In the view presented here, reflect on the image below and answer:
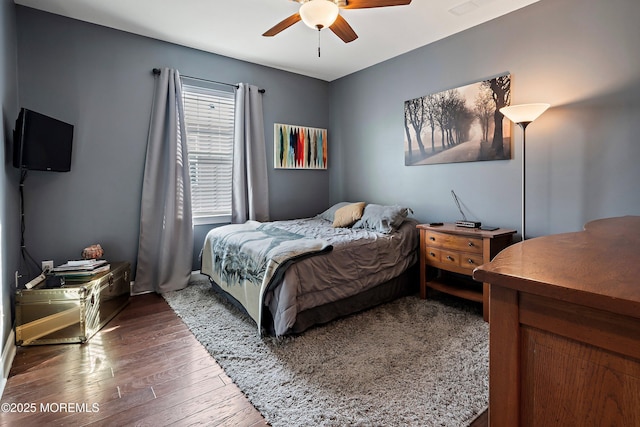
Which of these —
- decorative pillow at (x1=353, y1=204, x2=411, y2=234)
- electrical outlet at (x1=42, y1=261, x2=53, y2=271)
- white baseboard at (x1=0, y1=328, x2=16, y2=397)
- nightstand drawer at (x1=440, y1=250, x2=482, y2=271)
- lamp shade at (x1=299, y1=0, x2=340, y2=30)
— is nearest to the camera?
white baseboard at (x1=0, y1=328, x2=16, y2=397)

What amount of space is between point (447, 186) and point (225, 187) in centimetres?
257

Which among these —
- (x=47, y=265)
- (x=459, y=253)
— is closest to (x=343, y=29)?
(x=459, y=253)

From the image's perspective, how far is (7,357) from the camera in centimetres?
202

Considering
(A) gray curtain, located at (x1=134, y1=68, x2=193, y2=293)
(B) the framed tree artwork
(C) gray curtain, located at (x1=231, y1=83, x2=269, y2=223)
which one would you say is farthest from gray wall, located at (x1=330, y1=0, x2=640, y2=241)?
(A) gray curtain, located at (x1=134, y1=68, x2=193, y2=293)

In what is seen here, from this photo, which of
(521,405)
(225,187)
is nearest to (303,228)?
(225,187)

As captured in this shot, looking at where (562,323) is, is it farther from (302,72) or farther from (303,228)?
(302,72)

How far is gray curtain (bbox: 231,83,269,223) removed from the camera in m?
3.89

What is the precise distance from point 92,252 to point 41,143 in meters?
1.01

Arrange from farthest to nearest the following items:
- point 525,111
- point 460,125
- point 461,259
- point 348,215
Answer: point 348,215
point 460,125
point 461,259
point 525,111

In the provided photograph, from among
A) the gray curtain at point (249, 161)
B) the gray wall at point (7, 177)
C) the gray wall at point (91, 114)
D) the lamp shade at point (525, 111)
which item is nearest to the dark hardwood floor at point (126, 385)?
the gray wall at point (7, 177)

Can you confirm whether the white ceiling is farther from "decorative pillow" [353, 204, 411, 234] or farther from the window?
"decorative pillow" [353, 204, 411, 234]

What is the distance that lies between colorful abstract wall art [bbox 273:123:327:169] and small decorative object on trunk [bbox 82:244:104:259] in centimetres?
217

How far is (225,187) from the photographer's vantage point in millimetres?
3971

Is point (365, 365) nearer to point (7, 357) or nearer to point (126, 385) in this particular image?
point (126, 385)
